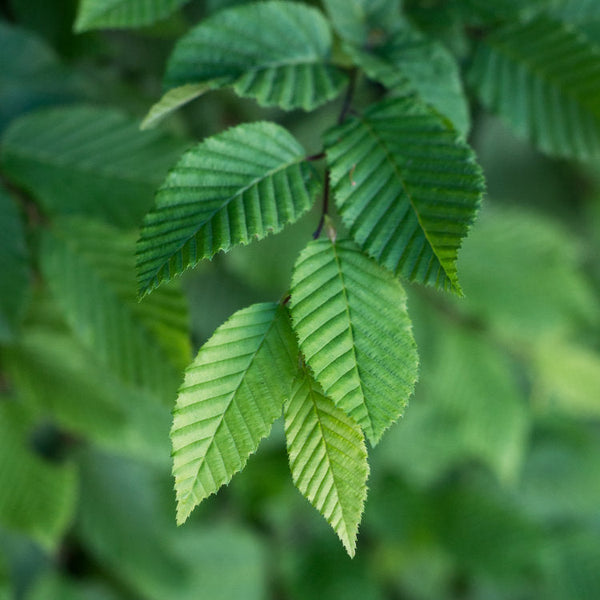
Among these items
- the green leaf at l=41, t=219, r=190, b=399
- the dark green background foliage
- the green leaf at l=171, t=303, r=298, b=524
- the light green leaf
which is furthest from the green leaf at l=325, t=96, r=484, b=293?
the light green leaf

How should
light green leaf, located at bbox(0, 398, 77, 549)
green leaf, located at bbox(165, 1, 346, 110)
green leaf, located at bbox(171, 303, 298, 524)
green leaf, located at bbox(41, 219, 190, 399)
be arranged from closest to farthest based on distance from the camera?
green leaf, located at bbox(171, 303, 298, 524)
green leaf, located at bbox(165, 1, 346, 110)
green leaf, located at bbox(41, 219, 190, 399)
light green leaf, located at bbox(0, 398, 77, 549)

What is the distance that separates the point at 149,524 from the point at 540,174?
5.22 feet

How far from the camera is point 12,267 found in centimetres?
81

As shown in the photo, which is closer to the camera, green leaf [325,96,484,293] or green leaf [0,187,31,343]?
green leaf [325,96,484,293]

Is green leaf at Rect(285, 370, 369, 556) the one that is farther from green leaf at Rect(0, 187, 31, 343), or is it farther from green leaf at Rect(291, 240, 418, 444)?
green leaf at Rect(0, 187, 31, 343)

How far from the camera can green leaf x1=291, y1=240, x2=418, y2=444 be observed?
47 centimetres

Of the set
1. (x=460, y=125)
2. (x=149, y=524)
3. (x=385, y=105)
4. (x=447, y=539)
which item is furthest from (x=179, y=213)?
(x=447, y=539)

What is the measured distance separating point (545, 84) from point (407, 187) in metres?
0.42

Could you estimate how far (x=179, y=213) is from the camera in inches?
20.1

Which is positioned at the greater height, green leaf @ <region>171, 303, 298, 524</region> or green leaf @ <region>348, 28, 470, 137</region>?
green leaf @ <region>348, 28, 470, 137</region>

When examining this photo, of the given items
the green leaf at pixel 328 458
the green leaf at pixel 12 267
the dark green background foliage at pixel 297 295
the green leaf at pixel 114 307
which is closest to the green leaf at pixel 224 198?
the dark green background foliage at pixel 297 295

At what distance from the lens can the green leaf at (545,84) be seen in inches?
31.3

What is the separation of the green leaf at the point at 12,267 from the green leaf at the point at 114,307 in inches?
1.3

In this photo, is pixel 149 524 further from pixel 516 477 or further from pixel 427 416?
pixel 516 477
